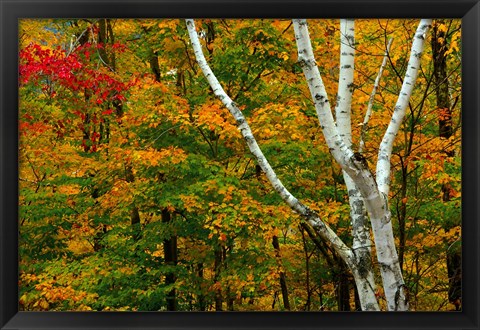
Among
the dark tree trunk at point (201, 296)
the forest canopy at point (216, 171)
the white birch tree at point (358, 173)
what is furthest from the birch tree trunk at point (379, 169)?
the dark tree trunk at point (201, 296)

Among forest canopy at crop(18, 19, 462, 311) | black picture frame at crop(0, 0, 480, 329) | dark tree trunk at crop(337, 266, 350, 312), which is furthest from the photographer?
dark tree trunk at crop(337, 266, 350, 312)

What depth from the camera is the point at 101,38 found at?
21.1 feet

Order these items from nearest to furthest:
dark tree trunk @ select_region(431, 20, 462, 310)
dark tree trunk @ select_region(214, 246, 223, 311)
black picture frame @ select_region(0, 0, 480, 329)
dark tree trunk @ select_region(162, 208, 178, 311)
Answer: black picture frame @ select_region(0, 0, 480, 329) → dark tree trunk @ select_region(431, 20, 462, 310) → dark tree trunk @ select_region(214, 246, 223, 311) → dark tree trunk @ select_region(162, 208, 178, 311)

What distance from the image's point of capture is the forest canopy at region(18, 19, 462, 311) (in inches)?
184

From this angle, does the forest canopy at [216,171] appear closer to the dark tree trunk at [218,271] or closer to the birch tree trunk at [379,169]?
the dark tree trunk at [218,271]

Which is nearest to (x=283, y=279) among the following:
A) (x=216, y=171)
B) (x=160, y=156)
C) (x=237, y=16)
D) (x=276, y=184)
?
(x=216, y=171)

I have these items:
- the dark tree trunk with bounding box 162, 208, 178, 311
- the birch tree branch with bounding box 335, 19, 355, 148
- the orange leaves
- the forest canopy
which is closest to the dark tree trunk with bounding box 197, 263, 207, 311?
the forest canopy

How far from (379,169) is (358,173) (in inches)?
10.6

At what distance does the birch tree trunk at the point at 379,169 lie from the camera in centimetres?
236

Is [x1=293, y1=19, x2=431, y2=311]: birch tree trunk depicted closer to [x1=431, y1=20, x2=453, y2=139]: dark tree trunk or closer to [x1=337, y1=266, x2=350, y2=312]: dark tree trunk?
[x1=431, y1=20, x2=453, y2=139]: dark tree trunk

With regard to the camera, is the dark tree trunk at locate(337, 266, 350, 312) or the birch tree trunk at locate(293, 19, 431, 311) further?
the dark tree trunk at locate(337, 266, 350, 312)

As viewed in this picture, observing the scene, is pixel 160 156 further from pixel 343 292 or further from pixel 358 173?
pixel 358 173
